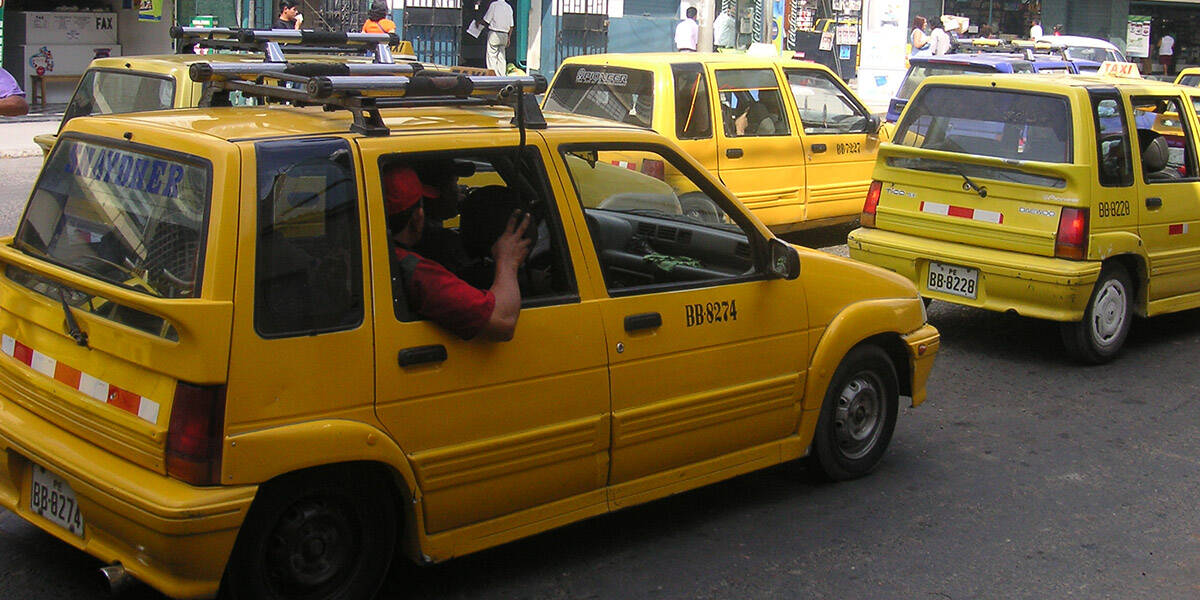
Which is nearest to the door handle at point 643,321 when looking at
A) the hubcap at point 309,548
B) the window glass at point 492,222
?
the window glass at point 492,222

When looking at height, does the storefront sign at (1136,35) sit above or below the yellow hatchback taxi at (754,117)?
above

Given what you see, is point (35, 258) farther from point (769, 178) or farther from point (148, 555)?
point (769, 178)

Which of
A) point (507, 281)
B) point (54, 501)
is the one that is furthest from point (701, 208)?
point (54, 501)

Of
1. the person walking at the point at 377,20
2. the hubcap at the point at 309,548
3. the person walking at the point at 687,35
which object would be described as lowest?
the hubcap at the point at 309,548

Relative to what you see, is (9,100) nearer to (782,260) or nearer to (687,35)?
(782,260)

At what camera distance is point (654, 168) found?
489cm

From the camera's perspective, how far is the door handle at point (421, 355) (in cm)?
386

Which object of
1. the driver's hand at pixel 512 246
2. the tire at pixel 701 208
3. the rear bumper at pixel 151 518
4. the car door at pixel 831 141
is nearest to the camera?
the rear bumper at pixel 151 518

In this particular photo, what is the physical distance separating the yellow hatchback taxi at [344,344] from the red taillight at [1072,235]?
312 cm

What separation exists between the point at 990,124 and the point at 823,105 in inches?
126

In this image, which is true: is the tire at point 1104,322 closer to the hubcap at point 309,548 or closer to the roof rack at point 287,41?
the roof rack at point 287,41

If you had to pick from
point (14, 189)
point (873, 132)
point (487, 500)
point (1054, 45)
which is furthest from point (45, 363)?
point (1054, 45)

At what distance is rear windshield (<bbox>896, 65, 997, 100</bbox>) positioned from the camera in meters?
14.0

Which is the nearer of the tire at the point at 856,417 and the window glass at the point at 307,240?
the window glass at the point at 307,240
